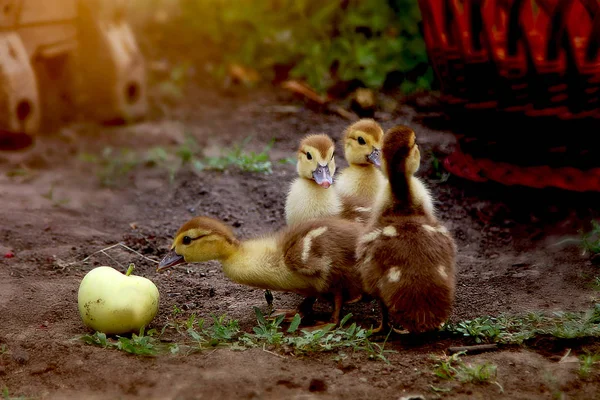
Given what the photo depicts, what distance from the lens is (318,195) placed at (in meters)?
4.76

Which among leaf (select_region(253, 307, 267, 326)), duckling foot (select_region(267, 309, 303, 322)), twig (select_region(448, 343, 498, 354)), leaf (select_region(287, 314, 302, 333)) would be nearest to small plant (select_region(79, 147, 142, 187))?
duckling foot (select_region(267, 309, 303, 322))

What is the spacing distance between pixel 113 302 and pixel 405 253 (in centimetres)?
141

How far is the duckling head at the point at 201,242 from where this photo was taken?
4.23m

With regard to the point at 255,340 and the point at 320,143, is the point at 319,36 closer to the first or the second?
the point at 320,143

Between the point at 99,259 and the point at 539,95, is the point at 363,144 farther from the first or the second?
the point at 99,259

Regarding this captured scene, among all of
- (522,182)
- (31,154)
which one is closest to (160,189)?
(31,154)

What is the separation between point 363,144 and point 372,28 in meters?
3.79

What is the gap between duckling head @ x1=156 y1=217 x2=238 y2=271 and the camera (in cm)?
423

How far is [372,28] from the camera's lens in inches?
334

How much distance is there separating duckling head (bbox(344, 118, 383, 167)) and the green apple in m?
1.63

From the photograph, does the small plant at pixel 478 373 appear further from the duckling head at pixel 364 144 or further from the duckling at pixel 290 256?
the duckling head at pixel 364 144

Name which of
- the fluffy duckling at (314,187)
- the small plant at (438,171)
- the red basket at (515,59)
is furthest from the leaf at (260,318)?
the small plant at (438,171)

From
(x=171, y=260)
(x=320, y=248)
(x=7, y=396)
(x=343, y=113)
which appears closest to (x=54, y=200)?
(x=171, y=260)

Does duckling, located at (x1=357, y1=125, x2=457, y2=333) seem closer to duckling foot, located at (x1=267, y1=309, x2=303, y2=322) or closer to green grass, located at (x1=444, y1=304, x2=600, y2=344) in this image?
green grass, located at (x1=444, y1=304, x2=600, y2=344)
